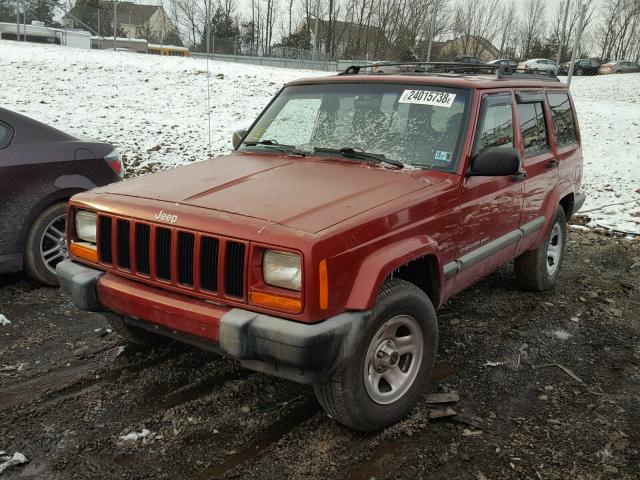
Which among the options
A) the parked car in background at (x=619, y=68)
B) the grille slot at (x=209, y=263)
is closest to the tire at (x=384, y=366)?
the grille slot at (x=209, y=263)

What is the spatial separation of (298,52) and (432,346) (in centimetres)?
2308

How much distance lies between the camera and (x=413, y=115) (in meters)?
3.78

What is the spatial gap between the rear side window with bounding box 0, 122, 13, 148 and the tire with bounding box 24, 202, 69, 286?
62 centimetres

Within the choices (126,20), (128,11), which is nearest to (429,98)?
(128,11)

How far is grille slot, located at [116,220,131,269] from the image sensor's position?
3.02 m

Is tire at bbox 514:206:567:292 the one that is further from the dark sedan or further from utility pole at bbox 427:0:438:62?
utility pole at bbox 427:0:438:62

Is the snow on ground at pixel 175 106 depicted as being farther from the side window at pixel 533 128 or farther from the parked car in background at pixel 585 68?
the parked car in background at pixel 585 68

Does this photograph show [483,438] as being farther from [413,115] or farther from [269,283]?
[413,115]

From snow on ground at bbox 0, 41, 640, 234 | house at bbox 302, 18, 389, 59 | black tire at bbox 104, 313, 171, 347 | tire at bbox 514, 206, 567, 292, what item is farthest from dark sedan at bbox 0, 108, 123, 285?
house at bbox 302, 18, 389, 59

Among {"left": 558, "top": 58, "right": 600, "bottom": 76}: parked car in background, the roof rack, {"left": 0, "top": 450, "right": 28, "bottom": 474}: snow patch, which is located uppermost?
{"left": 558, "top": 58, "right": 600, "bottom": 76}: parked car in background

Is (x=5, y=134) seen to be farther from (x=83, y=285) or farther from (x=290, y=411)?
(x=290, y=411)

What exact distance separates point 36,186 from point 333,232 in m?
3.29

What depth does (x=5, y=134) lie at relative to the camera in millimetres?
4734

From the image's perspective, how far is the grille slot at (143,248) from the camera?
9.65 feet
